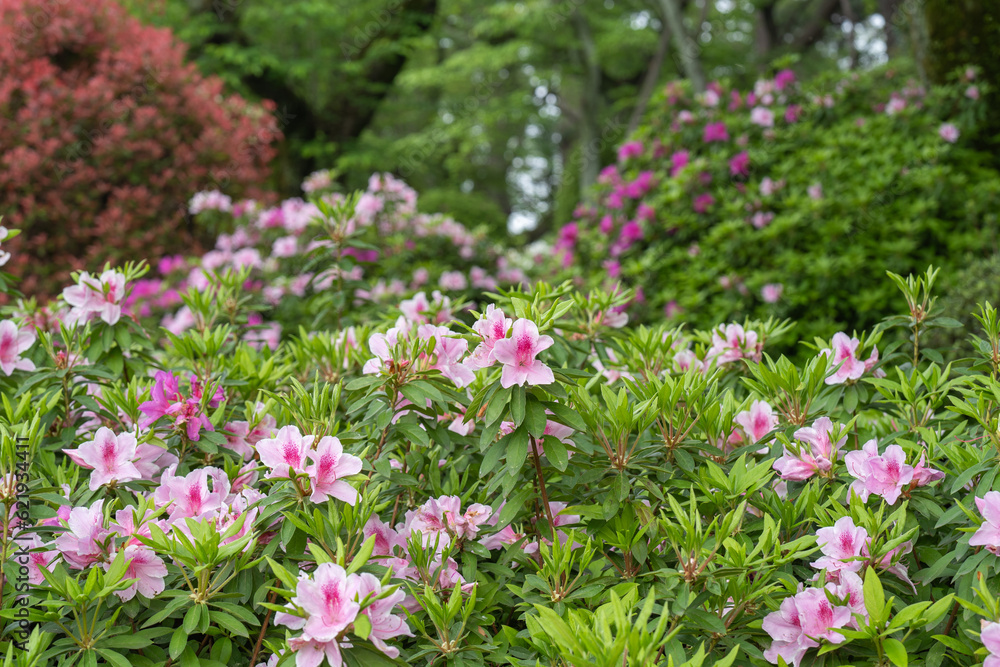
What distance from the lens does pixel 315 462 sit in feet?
3.88

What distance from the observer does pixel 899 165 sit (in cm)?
453

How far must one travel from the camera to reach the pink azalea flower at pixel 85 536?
1.21 m

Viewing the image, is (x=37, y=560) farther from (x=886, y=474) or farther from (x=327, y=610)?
(x=886, y=474)

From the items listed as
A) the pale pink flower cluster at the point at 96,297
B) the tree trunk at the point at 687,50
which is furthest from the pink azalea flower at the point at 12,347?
the tree trunk at the point at 687,50

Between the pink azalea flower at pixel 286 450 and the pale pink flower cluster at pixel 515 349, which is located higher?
the pale pink flower cluster at pixel 515 349

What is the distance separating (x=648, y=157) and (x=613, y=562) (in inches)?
196

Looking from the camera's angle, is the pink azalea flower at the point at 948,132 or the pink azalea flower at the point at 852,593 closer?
the pink azalea flower at the point at 852,593

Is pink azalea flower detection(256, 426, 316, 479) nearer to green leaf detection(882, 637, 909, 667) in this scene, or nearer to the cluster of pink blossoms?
the cluster of pink blossoms

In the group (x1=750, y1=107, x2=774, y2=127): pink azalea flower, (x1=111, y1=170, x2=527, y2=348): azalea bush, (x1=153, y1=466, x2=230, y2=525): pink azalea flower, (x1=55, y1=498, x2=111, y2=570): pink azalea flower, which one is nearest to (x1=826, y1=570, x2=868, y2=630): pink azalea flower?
(x1=153, y1=466, x2=230, y2=525): pink azalea flower

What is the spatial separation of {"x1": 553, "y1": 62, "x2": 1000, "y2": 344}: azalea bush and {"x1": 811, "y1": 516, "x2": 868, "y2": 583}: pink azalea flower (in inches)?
125

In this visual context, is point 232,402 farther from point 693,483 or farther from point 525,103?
point 525,103

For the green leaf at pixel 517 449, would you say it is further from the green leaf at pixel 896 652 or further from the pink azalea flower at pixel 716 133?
the pink azalea flower at pixel 716 133

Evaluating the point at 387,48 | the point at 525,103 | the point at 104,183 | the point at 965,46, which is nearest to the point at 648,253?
the point at 965,46

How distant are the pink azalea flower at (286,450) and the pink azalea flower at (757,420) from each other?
2.80 ft
